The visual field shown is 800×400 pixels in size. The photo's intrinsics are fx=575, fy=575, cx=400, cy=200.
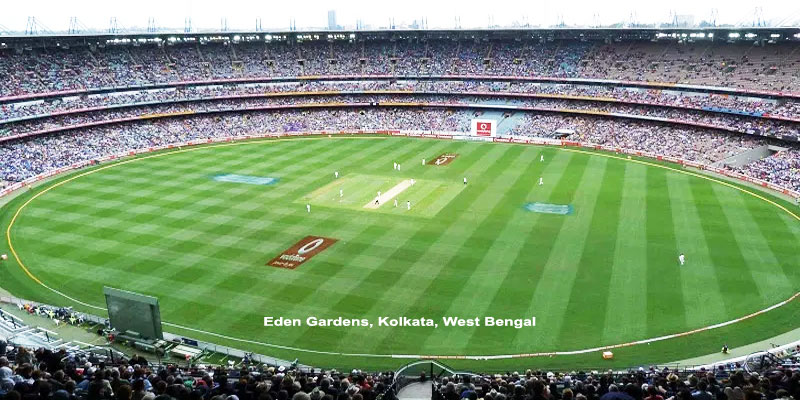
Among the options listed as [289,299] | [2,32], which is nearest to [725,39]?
[289,299]

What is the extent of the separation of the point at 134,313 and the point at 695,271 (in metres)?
31.2

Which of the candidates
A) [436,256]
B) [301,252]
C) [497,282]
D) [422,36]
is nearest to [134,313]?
[301,252]

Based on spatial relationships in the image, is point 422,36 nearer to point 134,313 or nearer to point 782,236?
point 782,236

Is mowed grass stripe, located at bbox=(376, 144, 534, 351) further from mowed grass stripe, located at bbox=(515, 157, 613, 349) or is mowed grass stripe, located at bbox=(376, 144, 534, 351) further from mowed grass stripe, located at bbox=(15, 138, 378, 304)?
mowed grass stripe, located at bbox=(15, 138, 378, 304)

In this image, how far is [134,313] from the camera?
89.4ft

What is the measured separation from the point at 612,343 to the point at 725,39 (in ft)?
221

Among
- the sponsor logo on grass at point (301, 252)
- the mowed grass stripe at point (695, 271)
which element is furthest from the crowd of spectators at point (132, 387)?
the mowed grass stripe at point (695, 271)

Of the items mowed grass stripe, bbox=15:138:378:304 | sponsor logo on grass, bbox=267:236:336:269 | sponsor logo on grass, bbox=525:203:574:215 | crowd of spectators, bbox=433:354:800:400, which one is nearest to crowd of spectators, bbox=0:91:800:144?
sponsor logo on grass, bbox=525:203:574:215

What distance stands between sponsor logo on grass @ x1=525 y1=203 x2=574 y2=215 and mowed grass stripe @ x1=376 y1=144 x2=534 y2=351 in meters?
1.20

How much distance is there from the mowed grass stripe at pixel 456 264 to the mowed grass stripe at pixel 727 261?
1253 centimetres

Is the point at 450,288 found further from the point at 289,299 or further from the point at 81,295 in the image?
the point at 81,295

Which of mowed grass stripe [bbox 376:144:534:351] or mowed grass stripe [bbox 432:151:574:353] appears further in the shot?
mowed grass stripe [bbox 376:144:534:351]

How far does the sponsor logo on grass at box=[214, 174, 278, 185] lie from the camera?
56.0m

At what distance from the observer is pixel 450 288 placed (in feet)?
107
